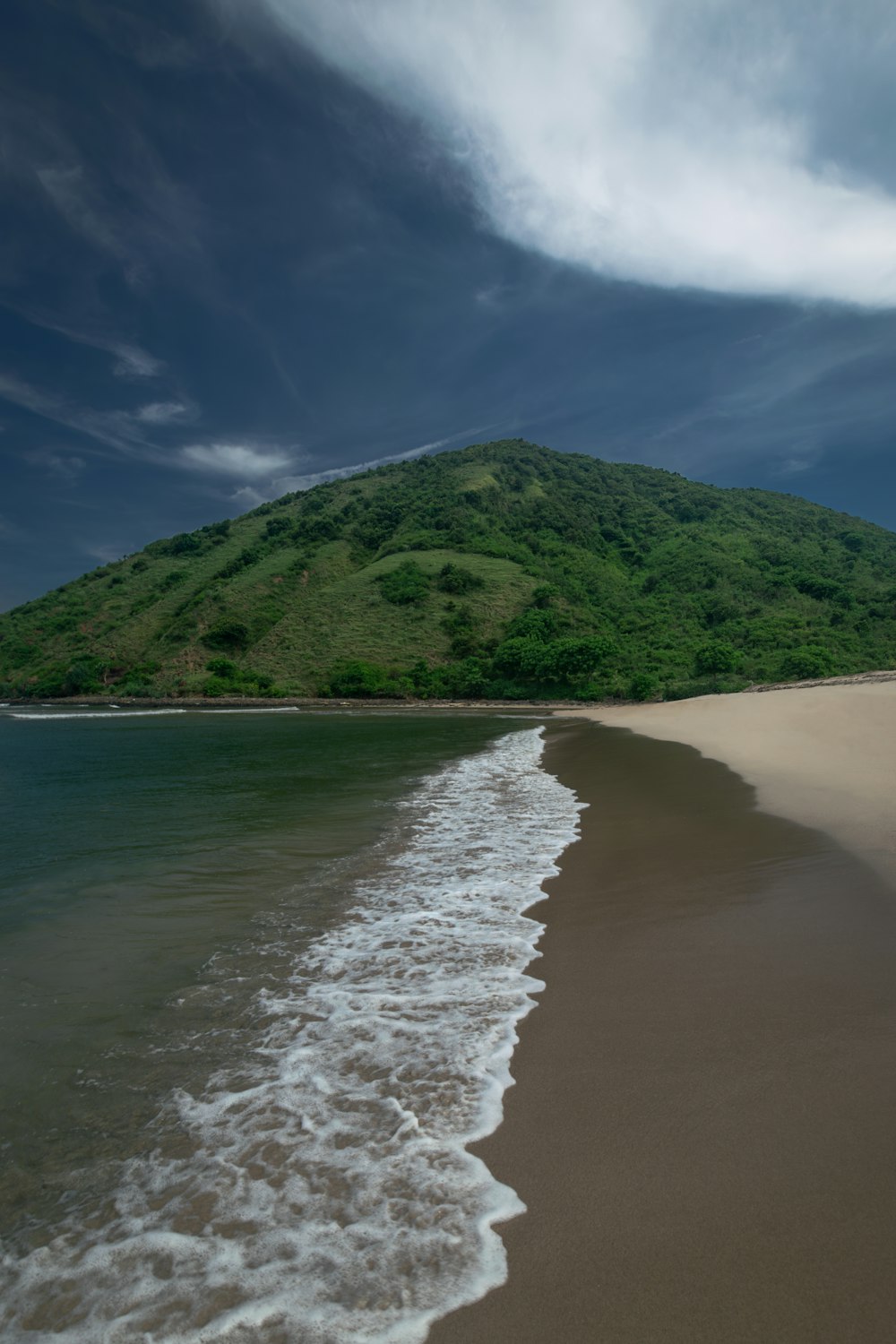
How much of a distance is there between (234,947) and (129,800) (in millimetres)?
8043

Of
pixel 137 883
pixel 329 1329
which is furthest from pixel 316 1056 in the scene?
pixel 137 883

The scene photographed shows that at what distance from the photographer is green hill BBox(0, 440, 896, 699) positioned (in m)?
61.8

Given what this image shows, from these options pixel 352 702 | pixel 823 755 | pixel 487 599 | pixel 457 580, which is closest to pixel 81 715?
pixel 352 702

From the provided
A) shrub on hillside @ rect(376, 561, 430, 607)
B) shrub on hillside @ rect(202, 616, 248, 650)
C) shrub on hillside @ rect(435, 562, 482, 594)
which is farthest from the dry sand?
shrub on hillside @ rect(202, 616, 248, 650)

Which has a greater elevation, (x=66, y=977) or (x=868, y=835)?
(x=868, y=835)

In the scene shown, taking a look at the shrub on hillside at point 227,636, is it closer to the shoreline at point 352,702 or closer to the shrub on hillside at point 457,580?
the shoreline at point 352,702

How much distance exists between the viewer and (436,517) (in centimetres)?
10906

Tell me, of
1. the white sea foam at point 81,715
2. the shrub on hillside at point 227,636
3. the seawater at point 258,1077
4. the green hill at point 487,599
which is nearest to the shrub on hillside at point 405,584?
the green hill at point 487,599

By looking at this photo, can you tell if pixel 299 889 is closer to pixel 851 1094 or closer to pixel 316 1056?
pixel 316 1056

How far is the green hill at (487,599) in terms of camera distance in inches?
2435

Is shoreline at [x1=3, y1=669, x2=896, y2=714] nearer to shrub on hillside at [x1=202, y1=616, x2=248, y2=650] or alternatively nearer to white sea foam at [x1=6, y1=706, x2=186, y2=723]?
white sea foam at [x1=6, y1=706, x2=186, y2=723]

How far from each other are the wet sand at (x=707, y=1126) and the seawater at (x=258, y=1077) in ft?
0.75

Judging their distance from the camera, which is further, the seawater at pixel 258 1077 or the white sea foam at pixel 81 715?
the white sea foam at pixel 81 715

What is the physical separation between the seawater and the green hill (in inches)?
1778
